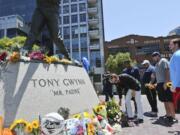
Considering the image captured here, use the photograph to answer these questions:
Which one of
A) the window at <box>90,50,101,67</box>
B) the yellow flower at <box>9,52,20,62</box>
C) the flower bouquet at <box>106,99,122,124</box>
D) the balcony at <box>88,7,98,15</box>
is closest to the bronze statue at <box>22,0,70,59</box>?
the yellow flower at <box>9,52,20,62</box>

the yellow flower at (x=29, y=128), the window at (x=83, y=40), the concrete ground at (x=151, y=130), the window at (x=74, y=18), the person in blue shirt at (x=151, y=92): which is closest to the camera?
the yellow flower at (x=29, y=128)

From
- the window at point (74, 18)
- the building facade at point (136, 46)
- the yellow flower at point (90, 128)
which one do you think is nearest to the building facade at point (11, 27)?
the window at point (74, 18)

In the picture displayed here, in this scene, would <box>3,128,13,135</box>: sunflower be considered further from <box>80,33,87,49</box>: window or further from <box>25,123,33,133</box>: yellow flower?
<box>80,33,87,49</box>: window

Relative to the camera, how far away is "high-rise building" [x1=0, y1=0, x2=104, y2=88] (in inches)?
2466

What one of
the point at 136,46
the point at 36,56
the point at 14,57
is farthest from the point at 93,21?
the point at 14,57

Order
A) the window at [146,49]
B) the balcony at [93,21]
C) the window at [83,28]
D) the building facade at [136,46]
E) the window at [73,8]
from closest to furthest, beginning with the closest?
the balcony at [93,21], the window at [83,28], the window at [73,8], the building facade at [136,46], the window at [146,49]

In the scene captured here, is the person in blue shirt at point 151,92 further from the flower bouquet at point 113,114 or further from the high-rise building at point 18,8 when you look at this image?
the high-rise building at point 18,8

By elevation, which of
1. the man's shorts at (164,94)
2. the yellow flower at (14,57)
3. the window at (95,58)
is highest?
the window at (95,58)

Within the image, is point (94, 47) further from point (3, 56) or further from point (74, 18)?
point (3, 56)

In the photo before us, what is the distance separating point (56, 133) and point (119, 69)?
48.5 m

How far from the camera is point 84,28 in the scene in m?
63.6

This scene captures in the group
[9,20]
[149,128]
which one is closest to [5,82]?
[149,128]

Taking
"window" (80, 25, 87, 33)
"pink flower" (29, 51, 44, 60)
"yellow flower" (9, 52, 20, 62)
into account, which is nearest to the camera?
"yellow flower" (9, 52, 20, 62)

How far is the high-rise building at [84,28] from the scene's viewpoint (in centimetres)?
6262
